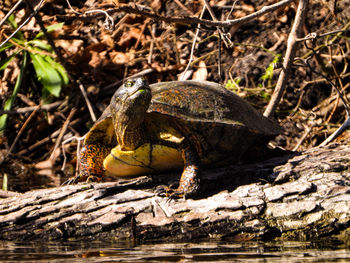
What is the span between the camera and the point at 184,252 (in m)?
2.25

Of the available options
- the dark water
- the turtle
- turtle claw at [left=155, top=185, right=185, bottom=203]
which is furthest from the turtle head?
the dark water

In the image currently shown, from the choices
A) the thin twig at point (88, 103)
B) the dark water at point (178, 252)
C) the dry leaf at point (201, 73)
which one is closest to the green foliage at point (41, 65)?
the thin twig at point (88, 103)

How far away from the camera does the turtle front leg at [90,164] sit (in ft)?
11.8

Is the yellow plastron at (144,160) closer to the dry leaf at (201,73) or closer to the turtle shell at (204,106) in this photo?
the turtle shell at (204,106)

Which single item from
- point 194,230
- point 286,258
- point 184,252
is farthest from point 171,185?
point 286,258

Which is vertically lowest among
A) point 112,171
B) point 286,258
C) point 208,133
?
point 286,258

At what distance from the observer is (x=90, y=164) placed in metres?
3.63

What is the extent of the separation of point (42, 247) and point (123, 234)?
19.4 inches

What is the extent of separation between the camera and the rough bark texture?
8.88ft

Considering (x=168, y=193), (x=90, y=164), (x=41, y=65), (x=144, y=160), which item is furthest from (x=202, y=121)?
(x=41, y=65)

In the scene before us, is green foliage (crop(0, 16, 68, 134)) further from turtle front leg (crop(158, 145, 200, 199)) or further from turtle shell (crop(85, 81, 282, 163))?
turtle front leg (crop(158, 145, 200, 199))

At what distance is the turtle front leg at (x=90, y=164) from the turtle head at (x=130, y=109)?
0.37 metres

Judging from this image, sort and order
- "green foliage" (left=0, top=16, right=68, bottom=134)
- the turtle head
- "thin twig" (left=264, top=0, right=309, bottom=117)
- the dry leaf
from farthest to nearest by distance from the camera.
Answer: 1. the dry leaf
2. "green foliage" (left=0, top=16, right=68, bottom=134)
3. "thin twig" (left=264, top=0, right=309, bottom=117)
4. the turtle head

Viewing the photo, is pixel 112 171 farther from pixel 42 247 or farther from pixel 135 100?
pixel 42 247
